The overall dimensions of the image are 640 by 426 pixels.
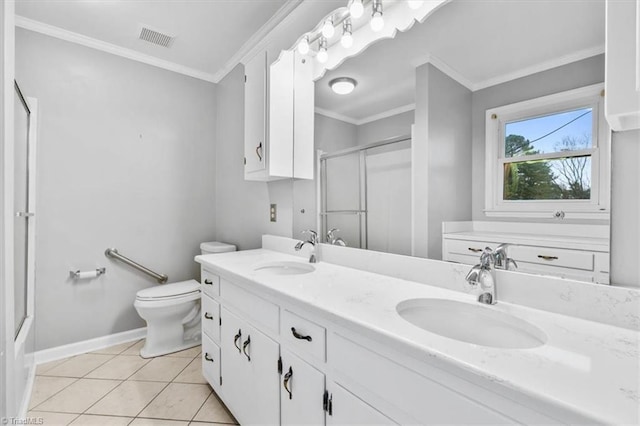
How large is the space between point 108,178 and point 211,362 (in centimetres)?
175

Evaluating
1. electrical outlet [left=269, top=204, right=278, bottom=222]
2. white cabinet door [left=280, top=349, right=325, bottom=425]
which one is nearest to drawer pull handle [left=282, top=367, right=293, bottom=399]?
white cabinet door [left=280, top=349, right=325, bottom=425]

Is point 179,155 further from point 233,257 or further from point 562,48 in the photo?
point 562,48

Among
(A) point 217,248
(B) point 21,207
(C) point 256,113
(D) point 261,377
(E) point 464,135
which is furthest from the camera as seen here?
(A) point 217,248

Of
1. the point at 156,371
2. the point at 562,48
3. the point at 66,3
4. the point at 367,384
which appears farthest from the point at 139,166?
the point at 562,48

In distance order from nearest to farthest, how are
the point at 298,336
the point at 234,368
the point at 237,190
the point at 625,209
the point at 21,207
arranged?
the point at 625,209, the point at 298,336, the point at 234,368, the point at 21,207, the point at 237,190

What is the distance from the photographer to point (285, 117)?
1.95 m

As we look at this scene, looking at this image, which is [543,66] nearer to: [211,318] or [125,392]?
[211,318]

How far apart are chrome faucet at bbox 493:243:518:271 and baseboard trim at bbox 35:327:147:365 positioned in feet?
9.26

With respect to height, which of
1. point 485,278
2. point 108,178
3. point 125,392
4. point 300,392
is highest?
point 108,178

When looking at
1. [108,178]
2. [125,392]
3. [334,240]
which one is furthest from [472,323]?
[108,178]

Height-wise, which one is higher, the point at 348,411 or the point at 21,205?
the point at 21,205

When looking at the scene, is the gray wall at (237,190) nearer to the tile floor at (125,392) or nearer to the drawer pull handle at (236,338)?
the drawer pull handle at (236,338)

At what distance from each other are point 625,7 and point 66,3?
2.85m

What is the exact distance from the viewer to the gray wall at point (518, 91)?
85cm
